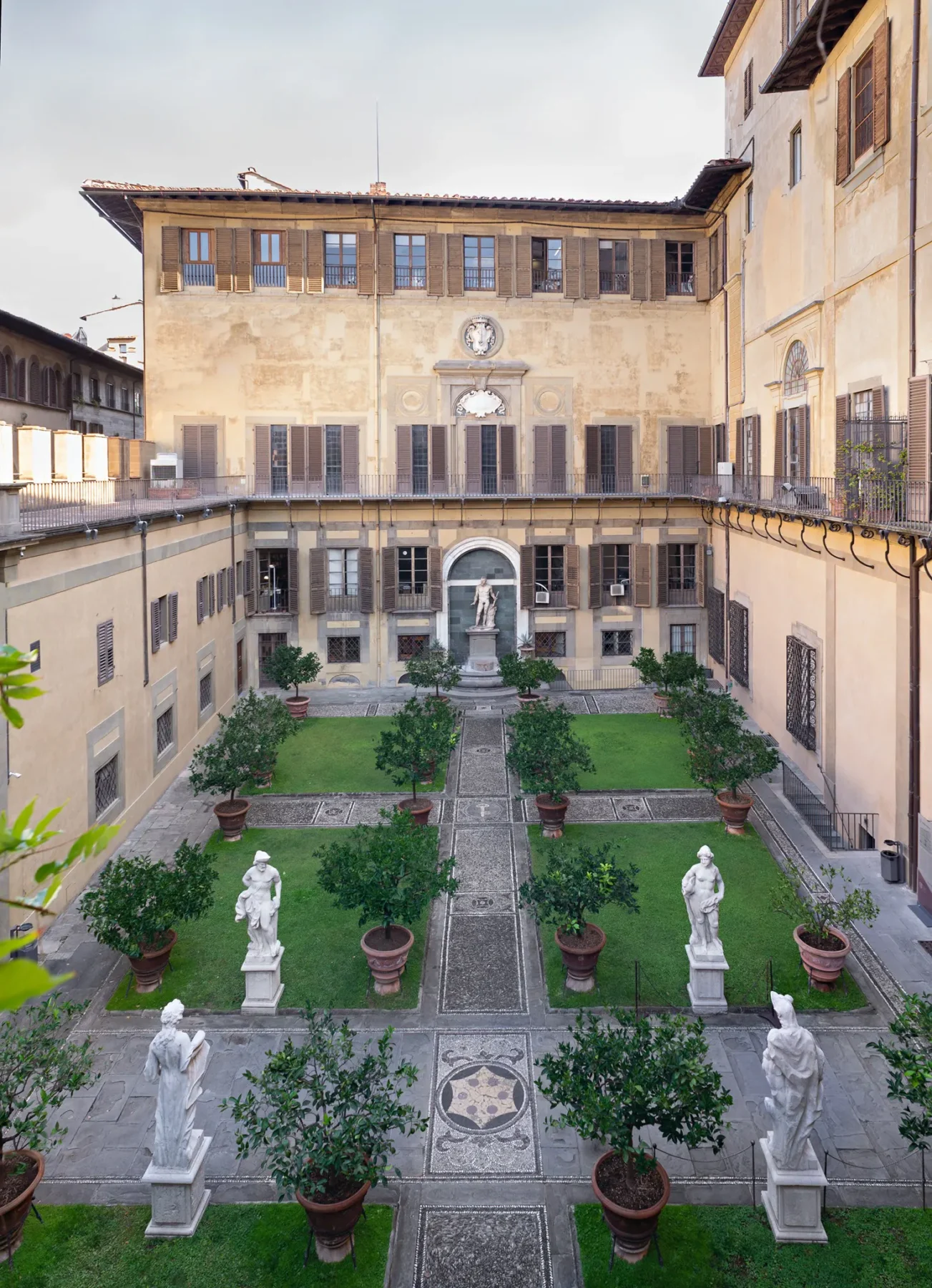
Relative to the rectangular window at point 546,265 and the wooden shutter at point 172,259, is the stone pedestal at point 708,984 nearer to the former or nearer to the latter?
the rectangular window at point 546,265

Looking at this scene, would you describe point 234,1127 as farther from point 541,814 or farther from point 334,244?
point 334,244

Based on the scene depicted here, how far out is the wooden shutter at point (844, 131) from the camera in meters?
16.7

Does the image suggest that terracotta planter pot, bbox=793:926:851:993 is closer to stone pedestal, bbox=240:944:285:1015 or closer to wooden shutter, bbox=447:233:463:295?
stone pedestal, bbox=240:944:285:1015

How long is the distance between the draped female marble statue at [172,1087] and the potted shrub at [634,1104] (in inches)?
127

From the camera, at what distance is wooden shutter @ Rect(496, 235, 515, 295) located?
2909cm

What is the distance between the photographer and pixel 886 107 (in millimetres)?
14914

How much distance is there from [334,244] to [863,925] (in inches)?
945

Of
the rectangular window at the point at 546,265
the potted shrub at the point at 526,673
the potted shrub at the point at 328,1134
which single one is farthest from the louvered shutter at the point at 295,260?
the potted shrub at the point at 328,1134

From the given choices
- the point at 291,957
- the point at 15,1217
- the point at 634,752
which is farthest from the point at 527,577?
the point at 15,1217

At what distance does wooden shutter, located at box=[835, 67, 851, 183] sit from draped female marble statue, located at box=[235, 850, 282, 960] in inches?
600

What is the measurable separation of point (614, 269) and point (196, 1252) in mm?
28091

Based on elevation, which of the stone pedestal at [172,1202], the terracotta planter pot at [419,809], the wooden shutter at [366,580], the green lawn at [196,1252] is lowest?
the green lawn at [196,1252]

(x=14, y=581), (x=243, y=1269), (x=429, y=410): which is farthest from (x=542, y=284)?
(x=243, y=1269)

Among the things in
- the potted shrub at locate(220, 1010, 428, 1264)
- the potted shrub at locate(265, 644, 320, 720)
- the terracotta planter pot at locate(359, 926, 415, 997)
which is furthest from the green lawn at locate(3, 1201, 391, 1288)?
the potted shrub at locate(265, 644, 320, 720)
